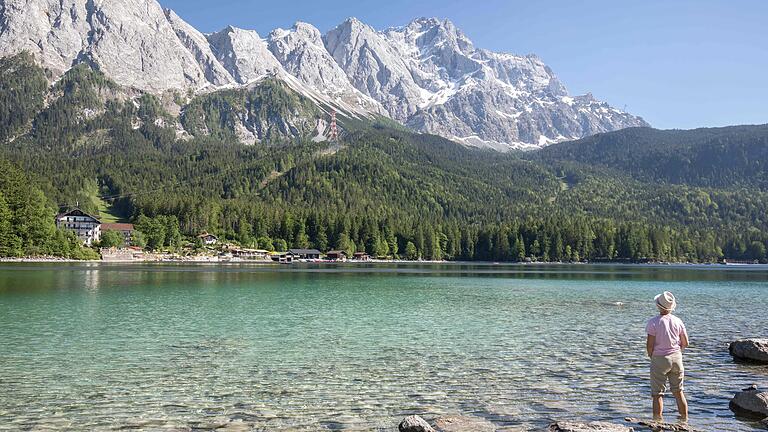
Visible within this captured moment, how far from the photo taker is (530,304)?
6056 cm

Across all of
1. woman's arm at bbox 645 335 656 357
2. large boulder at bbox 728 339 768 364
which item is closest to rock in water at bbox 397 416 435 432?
woman's arm at bbox 645 335 656 357

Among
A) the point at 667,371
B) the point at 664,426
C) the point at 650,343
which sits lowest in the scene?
the point at 664,426

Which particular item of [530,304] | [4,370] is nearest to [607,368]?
[4,370]

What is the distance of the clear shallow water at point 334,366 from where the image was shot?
19047mm

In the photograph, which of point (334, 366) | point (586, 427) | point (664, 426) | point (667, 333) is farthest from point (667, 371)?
point (334, 366)

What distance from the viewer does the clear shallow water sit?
19.0 metres

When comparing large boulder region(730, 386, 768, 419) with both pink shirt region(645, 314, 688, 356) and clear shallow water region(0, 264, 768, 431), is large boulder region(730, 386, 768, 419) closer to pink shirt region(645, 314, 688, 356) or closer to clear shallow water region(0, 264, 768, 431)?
clear shallow water region(0, 264, 768, 431)

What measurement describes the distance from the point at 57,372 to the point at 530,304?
46064 mm

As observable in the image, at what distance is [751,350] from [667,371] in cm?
1458

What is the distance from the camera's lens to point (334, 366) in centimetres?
2684

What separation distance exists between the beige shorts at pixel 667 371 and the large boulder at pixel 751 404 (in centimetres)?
295

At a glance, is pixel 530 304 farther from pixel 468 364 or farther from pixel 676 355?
pixel 676 355

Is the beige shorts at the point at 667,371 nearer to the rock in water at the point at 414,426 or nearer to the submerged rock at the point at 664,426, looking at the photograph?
the submerged rock at the point at 664,426

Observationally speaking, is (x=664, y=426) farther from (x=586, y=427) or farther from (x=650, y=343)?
(x=586, y=427)
